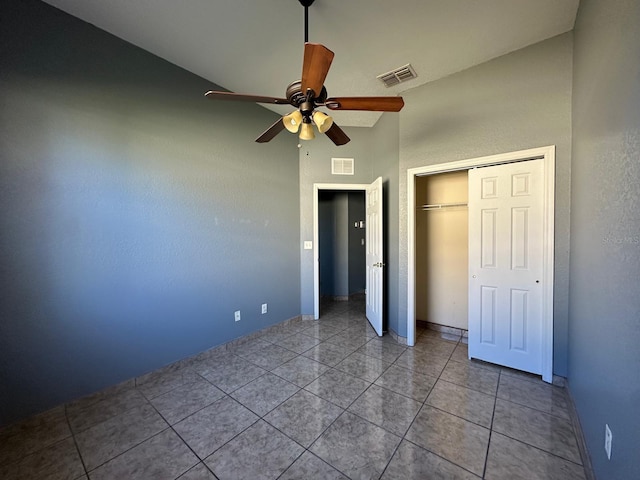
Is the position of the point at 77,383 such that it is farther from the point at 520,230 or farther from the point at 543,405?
the point at 520,230

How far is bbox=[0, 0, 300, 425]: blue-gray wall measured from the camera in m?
1.63

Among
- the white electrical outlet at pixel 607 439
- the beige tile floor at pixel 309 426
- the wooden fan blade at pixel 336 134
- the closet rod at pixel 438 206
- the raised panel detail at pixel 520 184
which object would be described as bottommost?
the beige tile floor at pixel 309 426

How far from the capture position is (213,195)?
8.86 ft

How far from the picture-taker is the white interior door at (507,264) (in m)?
2.19

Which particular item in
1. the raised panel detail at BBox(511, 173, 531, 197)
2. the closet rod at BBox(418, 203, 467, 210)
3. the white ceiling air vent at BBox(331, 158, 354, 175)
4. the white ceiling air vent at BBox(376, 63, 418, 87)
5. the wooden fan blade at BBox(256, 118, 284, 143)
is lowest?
the closet rod at BBox(418, 203, 467, 210)

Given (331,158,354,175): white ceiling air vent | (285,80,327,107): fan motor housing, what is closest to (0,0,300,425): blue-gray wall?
(331,158,354,175): white ceiling air vent

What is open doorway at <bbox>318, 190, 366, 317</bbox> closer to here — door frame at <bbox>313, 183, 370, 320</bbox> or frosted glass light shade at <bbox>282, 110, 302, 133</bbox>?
door frame at <bbox>313, 183, 370, 320</bbox>

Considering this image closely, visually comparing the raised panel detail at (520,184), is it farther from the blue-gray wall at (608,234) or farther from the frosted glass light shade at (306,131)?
the frosted glass light shade at (306,131)

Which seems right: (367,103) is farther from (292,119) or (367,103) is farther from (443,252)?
(443,252)

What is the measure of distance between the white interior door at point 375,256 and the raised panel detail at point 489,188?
106 centimetres

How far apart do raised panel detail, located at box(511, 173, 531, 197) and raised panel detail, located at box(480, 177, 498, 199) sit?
13 centimetres

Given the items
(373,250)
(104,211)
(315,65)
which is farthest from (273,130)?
(373,250)

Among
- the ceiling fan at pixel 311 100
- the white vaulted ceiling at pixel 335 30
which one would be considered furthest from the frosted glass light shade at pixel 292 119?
the white vaulted ceiling at pixel 335 30

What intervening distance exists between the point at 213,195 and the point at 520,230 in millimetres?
3105
